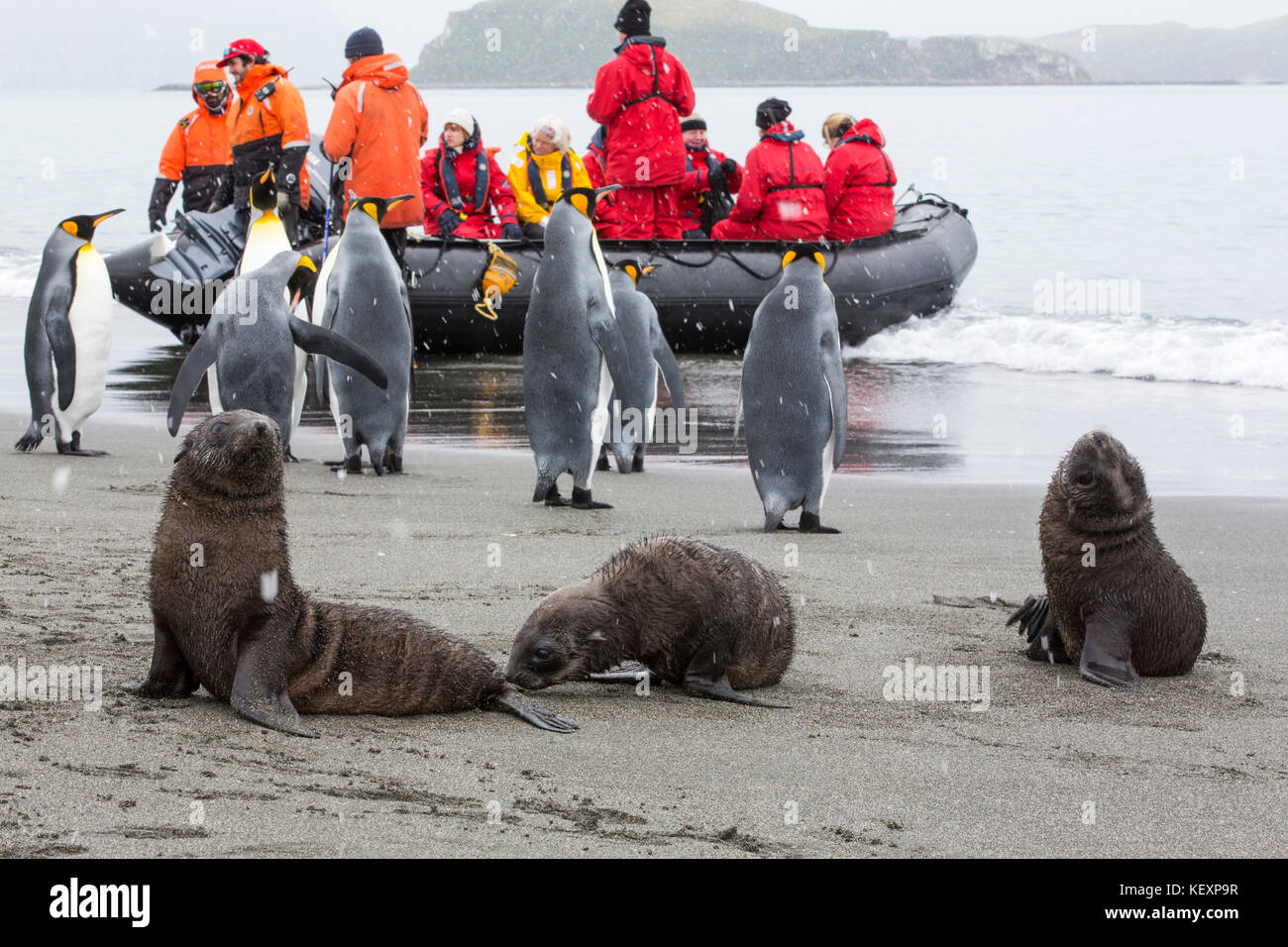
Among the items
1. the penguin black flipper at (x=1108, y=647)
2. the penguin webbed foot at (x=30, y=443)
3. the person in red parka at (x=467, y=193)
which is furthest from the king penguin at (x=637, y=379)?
the person in red parka at (x=467, y=193)

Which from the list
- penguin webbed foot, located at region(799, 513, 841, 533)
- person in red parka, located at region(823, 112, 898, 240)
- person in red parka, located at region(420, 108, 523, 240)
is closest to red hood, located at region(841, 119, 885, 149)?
person in red parka, located at region(823, 112, 898, 240)

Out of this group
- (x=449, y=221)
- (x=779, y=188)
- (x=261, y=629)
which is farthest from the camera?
(x=449, y=221)

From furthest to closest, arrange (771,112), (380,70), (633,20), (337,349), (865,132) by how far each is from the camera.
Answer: (865,132), (771,112), (633,20), (380,70), (337,349)

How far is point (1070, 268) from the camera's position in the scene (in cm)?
2758

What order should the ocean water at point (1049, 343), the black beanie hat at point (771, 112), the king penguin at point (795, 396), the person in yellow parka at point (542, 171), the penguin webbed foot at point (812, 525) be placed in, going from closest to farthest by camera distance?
1. the penguin webbed foot at point (812, 525)
2. the king penguin at point (795, 396)
3. the ocean water at point (1049, 343)
4. the person in yellow parka at point (542, 171)
5. the black beanie hat at point (771, 112)

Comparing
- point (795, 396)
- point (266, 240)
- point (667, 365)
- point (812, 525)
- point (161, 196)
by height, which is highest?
point (161, 196)

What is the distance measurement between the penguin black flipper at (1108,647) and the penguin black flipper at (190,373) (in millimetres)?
3518

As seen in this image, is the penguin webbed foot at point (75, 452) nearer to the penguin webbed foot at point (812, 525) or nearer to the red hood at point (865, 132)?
the penguin webbed foot at point (812, 525)

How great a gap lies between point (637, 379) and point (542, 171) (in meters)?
4.90

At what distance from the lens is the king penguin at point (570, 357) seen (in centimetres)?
759

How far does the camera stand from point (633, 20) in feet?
41.0

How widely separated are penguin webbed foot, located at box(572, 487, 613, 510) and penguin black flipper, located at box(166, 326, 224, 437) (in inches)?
69.7

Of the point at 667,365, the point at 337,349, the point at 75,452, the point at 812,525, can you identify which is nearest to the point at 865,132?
the point at 667,365

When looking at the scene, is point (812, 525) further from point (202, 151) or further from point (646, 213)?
point (202, 151)
